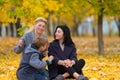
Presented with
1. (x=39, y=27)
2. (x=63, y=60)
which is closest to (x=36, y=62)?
(x=39, y=27)

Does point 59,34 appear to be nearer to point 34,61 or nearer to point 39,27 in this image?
point 39,27

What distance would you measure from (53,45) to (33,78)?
1.46m

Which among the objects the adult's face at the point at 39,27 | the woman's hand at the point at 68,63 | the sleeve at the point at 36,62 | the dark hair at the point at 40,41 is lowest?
the woman's hand at the point at 68,63

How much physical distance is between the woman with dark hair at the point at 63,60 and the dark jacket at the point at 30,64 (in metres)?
0.93

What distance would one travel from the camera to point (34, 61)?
7.87 meters

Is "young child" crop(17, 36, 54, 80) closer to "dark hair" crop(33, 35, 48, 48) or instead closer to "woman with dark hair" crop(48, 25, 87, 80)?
"dark hair" crop(33, 35, 48, 48)

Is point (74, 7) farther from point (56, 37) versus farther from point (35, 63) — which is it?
point (35, 63)

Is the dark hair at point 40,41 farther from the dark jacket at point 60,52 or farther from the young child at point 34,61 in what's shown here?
the dark jacket at point 60,52

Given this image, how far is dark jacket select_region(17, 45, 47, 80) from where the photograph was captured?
25.9ft

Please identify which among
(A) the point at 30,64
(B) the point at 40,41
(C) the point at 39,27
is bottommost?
(A) the point at 30,64

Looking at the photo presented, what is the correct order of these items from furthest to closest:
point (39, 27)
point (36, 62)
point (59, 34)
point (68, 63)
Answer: point (59, 34) → point (68, 63) → point (39, 27) → point (36, 62)

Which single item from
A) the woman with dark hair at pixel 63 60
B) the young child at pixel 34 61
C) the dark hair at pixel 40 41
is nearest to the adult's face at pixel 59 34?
the woman with dark hair at pixel 63 60

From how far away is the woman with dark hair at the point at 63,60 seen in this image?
29.6 ft

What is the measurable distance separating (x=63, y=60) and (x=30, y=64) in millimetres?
1432
